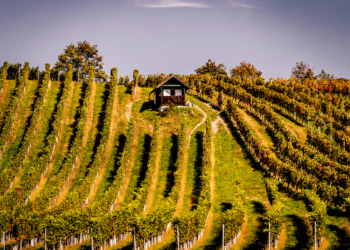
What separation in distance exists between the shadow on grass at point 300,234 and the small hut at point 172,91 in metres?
29.9

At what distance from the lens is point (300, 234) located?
2588 centimetres

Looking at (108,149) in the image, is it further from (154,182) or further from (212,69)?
(212,69)

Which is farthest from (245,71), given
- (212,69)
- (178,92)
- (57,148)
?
(57,148)

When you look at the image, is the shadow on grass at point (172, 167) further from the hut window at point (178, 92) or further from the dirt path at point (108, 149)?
the hut window at point (178, 92)

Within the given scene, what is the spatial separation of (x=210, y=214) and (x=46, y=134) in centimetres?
2978

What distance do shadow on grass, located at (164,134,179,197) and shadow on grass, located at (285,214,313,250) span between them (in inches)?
526

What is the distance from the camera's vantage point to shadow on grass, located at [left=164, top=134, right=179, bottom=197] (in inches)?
1443

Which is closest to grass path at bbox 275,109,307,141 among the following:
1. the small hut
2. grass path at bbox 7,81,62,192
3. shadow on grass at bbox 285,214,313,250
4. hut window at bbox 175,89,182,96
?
the small hut

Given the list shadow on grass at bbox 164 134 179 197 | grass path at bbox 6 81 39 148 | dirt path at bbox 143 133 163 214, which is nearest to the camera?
dirt path at bbox 143 133 163 214

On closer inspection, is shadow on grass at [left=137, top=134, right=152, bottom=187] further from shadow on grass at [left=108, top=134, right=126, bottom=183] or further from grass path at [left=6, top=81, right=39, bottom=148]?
grass path at [left=6, top=81, right=39, bottom=148]

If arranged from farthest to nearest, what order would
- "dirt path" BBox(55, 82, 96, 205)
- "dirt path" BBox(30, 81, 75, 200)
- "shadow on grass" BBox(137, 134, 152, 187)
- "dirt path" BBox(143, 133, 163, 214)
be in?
1. "shadow on grass" BBox(137, 134, 152, 187)
2. "dirt path" BBox(30, 81, 75, 200)
3. "dirt path" BBox(55, 82, 96, 205)
4. "dirt path" BBox(143, 133, 163, 214)

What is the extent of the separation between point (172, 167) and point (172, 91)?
60.2ft

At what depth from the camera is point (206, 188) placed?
33031mm

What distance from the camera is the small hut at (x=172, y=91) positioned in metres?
54.4
